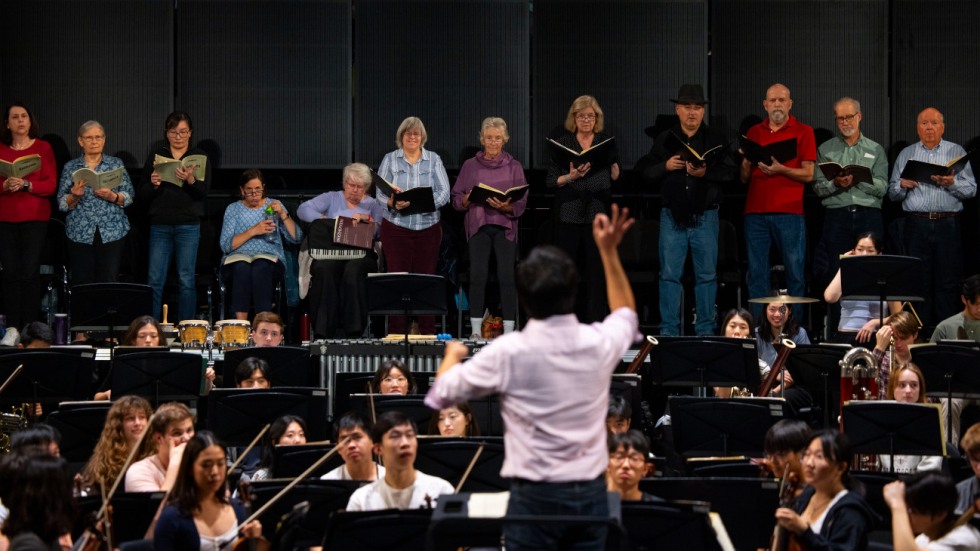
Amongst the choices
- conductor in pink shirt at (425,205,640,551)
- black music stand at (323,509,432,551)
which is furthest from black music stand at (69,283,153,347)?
conductor in pink shirt at (425,205,640,551)

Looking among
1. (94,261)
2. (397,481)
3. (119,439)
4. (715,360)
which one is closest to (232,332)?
(94,261)

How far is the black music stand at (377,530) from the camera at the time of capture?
17.6 feet

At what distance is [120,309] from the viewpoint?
9.21 metres

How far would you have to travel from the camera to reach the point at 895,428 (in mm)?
7195

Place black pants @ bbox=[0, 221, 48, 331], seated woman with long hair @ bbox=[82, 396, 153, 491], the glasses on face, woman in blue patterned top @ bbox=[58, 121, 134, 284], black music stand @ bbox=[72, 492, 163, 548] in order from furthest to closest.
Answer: woman in blue patterned top @ bbox=[58, 121, 134, 284]
black pants @ bbox=[0, 221, 48, 331]
seated woman with long hair @ bbox=[82, 396, 153, 491]
the glasses on face
black music stand @ bbox=[72, 492, 163, 548]

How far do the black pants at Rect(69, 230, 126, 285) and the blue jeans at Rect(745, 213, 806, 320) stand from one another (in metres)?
4.74

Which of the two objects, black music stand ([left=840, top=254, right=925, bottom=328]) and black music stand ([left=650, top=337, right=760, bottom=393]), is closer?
black music stand ([left=650, top=337, right=760, bottom=393])

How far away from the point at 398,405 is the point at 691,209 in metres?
3.68

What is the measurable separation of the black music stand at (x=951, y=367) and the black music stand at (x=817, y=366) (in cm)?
48

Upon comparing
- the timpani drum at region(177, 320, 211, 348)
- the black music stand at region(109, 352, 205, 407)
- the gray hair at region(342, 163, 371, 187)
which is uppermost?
the gray hair at region(342, 163, 371, 187)

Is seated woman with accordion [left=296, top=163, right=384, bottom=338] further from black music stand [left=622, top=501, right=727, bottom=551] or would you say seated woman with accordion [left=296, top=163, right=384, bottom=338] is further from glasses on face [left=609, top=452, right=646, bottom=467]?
black music stand [left=622, top=501, right=727, bottom=551]

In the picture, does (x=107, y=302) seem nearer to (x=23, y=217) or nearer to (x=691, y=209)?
(x=23, y=217)

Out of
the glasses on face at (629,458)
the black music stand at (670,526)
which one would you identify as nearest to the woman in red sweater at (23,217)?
the glasses on face at (629,458)

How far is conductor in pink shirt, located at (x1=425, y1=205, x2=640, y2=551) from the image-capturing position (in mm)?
4332
